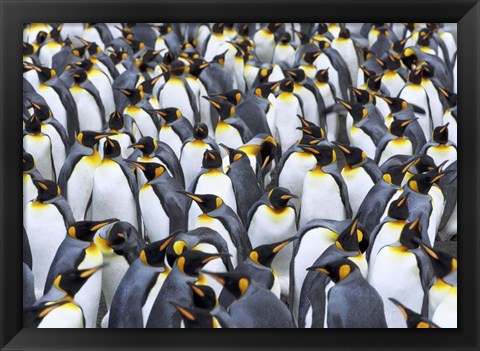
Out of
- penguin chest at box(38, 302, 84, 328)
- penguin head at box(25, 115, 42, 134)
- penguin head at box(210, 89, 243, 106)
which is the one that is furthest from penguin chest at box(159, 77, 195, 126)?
penguin chest at box(38, 302, 84, 328)

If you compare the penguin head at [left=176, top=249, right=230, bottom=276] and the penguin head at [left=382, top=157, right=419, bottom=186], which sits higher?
the penguin head at [left=382, top=157, right=419, bottom=186]

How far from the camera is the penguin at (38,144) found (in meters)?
3.83

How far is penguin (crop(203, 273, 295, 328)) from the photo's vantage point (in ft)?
Answer: 7.27

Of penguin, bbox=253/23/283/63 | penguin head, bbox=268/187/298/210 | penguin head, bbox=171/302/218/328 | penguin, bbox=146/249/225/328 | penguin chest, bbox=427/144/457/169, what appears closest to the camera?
penguin head, bbox=171/302/218/328

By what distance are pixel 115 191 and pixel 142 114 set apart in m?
0.98

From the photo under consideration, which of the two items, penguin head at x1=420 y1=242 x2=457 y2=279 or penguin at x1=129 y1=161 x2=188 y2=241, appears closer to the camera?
penguin head at x1=420 y1=242 x2=457 y2=279

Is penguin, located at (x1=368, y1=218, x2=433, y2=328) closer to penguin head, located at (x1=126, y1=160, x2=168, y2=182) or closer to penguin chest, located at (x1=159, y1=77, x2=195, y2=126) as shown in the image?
penguin head, located at (x1=126, y1=160, x2=168, y2=182)

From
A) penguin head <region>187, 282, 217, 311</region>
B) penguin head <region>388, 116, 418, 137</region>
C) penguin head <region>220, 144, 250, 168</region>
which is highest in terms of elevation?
penguin head <region>388, 116, 418, 137</region>

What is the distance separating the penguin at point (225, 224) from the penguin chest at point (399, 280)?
1.62 feet

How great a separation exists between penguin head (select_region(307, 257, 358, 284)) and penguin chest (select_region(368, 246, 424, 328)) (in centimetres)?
31

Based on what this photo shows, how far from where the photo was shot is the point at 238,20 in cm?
234

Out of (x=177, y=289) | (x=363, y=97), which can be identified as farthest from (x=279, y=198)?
(x=363, y=97)

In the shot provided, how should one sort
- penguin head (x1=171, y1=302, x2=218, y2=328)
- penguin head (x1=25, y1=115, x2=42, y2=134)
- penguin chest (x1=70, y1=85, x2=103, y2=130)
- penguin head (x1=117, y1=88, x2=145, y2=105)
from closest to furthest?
penguin head (x1=171, y1=302, x2=218, y2=328), penguin head (x1=25, y1=115, x2=42, y2=134), penguin head (x1=117, y1=88, x2=145, y2=105), penguin chest (x1=70, y1=85, x2=103, y2=130)

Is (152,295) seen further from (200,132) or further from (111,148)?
(200,132)
